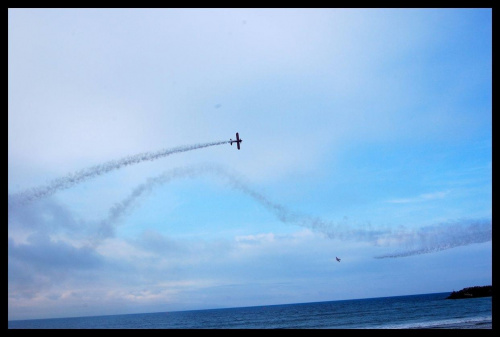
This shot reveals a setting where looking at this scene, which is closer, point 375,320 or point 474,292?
point 375,320

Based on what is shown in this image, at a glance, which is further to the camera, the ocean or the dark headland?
the dark headland

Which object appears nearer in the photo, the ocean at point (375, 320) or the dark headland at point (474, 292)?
the ocean at point (375, 320)
